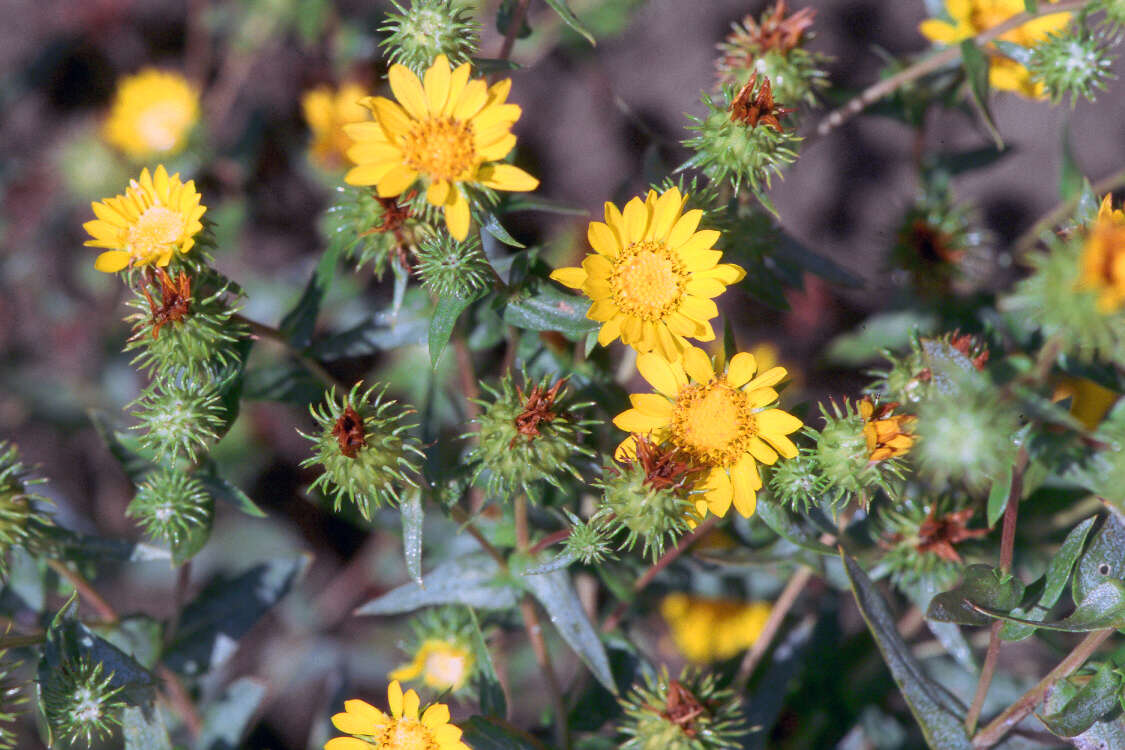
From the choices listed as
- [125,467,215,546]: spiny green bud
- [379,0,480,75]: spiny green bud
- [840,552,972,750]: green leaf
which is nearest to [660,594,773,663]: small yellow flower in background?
[840,552,972,750]: green leaf

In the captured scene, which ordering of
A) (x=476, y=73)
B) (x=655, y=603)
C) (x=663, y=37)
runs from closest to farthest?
(x=476, y=73) → (x=655, y=603) → (x=663, y=37)

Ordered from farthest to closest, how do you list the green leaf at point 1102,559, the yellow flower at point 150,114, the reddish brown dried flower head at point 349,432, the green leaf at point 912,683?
the yellow flower at point 150,114 → the green leaf at point 912,683 → the green leaf at point 1102,559 → the reddish brown dried flower head at point 349,432

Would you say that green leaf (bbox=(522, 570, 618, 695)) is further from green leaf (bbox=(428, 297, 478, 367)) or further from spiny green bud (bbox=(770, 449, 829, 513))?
green leaf (bbox=(428, 297, 478, 367))

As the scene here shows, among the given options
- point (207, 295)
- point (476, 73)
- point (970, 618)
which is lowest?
point (970, 618)

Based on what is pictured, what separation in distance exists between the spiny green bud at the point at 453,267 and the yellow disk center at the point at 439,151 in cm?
19

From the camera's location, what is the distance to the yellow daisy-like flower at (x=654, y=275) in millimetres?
2246

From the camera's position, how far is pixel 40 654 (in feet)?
8.14

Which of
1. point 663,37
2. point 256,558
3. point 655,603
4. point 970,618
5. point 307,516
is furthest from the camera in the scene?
point 663,37

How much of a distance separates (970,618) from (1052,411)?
701mm

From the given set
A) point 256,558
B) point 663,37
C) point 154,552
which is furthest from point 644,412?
point 663,37

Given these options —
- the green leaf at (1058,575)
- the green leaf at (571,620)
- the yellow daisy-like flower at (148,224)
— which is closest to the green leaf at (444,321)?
the yellow daisy-like flower at (148,224)

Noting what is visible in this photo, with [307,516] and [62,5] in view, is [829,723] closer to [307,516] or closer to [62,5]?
[307,516]

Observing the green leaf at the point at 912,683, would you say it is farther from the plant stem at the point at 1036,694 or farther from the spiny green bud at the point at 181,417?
the spiny green bud at the point at 181,417

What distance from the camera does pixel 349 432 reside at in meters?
2.10
